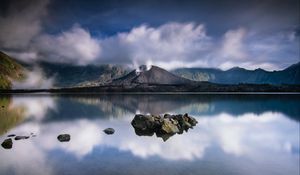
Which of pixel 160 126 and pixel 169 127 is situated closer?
pixel 169 127

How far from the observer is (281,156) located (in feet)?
63.9

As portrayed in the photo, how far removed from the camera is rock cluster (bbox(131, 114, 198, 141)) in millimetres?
28661

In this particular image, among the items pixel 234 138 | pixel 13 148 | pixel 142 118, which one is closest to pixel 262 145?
pixel 234 138

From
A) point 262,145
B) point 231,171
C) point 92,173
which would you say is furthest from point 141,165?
point 262,145

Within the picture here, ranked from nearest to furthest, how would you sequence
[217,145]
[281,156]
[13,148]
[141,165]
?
[141,165], [281,156], [13,148], [217,145]

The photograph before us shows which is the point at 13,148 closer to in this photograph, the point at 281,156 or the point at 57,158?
the point at 57,158

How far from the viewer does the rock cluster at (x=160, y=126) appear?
28661mm

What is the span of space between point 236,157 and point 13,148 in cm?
1823

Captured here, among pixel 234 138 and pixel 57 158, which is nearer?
pixel 57 158

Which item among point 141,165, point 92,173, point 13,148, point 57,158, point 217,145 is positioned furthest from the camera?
point 217,145

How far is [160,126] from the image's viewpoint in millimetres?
29812

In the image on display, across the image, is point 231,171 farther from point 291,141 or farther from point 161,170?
point 291,141

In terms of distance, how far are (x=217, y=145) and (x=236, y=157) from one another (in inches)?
176

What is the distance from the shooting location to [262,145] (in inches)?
933
